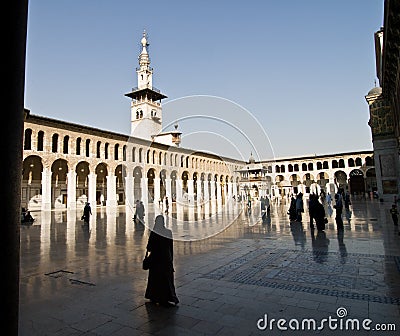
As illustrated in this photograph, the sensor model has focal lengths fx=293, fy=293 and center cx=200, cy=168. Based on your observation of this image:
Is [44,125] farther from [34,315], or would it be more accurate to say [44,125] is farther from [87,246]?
[34,315]

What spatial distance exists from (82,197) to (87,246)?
1172 inches

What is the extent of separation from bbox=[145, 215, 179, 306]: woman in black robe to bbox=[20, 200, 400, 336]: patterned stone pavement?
0.14 metres

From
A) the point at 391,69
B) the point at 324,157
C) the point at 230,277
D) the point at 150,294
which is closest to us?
the point at 150,294

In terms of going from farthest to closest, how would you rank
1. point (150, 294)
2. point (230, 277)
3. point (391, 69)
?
point (391, 69), point (230, 277), point (150, 294)

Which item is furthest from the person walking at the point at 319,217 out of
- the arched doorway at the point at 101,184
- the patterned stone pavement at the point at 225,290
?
the arched doorway at the point at 101,184

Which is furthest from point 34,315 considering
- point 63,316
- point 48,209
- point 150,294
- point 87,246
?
point 48,209

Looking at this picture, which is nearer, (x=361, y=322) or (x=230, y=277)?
(x=361, y=322)

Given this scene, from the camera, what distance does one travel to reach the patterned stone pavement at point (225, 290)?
3375 millimetres

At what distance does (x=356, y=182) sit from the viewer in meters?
55.2

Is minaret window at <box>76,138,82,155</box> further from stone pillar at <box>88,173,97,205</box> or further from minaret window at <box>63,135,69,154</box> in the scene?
stone pillar at <box>88,173,97,205</box>

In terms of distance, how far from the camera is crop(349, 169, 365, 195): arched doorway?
54.1 meters

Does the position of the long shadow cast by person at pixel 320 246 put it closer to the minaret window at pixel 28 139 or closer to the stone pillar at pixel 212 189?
the minaret window at pixel 28 139

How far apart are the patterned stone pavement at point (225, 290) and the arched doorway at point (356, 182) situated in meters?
52.1

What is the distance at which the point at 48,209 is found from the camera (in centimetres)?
2772
